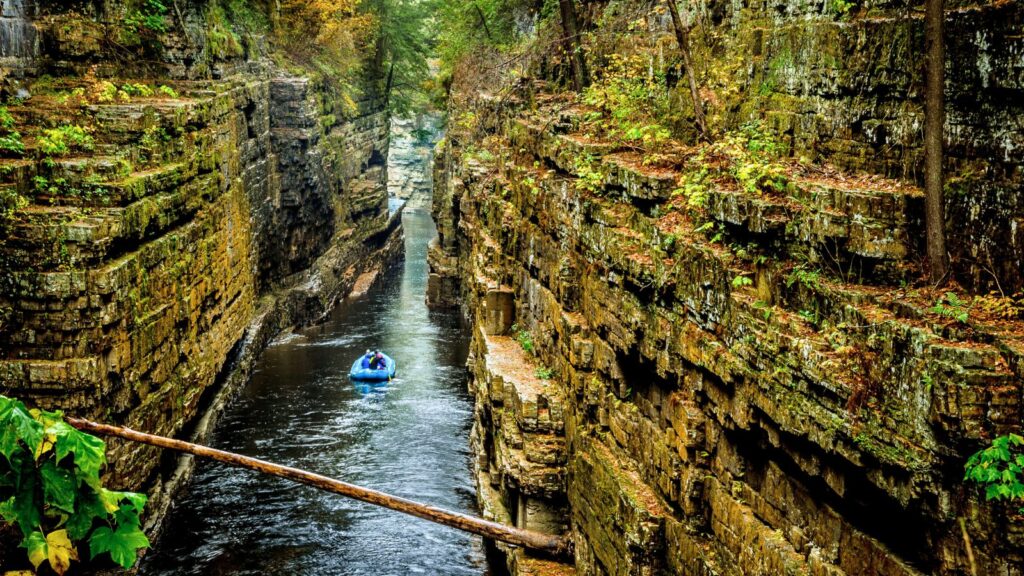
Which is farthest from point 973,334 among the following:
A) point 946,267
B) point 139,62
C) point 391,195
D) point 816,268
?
point 391,195

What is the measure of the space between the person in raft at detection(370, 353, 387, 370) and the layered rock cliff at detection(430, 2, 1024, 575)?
13.8 m

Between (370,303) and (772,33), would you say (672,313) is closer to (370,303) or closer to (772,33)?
(772,33)

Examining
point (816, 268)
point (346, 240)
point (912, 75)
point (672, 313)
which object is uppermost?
point (912, 75)

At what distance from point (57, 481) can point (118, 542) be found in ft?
1.94

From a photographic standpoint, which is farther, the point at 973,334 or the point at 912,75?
the point at 912,75

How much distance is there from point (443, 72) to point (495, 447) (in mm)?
30590

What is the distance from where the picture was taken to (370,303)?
4231cm

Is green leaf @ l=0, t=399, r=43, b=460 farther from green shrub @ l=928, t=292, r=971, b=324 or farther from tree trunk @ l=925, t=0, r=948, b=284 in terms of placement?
tree trunk @ l=925, t=0, r=948, b=284

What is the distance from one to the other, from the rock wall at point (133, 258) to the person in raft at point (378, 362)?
3.90m

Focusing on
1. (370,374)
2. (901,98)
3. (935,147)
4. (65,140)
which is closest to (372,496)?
(901,98)

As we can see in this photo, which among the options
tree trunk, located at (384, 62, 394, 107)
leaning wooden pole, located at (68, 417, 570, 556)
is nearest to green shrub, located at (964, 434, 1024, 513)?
leaning wooden pole, located at (68, 417, 570, 556)

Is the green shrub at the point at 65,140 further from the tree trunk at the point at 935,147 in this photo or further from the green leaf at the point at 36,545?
the tree trunk at the point at 935,147

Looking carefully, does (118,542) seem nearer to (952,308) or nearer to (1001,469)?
(1001,469)

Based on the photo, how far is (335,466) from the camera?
22.2 m
